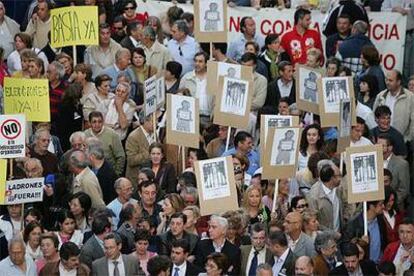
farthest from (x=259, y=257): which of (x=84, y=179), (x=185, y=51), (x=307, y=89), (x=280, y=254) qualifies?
(x=185, y=51)

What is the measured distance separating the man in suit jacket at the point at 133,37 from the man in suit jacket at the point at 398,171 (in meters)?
4.59

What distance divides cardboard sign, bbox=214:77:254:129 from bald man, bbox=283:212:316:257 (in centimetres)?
305

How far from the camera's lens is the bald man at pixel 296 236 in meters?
23.2

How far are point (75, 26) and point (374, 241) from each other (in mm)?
5892

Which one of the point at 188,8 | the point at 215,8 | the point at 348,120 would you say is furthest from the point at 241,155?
the point at 188,8

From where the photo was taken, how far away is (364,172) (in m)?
24.2

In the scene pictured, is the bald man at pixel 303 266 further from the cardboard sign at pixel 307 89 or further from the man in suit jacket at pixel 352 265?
the cardboard sign at pixel 307 89

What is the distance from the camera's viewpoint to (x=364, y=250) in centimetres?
2345

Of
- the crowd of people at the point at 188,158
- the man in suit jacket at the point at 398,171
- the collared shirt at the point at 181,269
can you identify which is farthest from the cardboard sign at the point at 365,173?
the collared shirt at the point at 181,269

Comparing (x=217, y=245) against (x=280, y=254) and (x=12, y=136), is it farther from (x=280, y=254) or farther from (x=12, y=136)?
(x=12, y=136)

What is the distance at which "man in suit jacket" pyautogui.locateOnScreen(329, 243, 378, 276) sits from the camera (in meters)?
22.7

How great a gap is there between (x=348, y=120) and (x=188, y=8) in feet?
19.7

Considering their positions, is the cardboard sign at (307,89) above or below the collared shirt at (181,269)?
above

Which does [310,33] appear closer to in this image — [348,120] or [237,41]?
[237,41]
